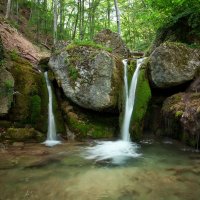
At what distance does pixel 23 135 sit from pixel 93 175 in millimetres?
3786

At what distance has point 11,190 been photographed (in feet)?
16.4

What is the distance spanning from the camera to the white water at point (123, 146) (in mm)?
7470

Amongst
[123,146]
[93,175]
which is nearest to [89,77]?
[123,146]

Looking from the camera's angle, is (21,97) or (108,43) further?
(108,43)

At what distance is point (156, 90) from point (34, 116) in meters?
4.71

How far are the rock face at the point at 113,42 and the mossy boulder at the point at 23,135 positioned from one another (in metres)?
6.42

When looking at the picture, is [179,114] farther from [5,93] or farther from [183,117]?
[5,93]

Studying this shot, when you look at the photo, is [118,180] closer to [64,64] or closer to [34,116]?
[34,116]

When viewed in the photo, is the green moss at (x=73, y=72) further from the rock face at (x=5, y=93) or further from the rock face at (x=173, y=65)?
the rock face at (x=173, y=65)

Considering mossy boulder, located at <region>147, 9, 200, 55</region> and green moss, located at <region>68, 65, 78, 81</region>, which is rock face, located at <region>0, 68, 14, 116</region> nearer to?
green moss, located at <region>68, 65, 78, 81</region>

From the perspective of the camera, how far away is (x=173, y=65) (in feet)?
31.8

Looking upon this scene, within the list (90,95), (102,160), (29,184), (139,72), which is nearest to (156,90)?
(139,72)

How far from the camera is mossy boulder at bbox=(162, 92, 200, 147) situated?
26.5 ft

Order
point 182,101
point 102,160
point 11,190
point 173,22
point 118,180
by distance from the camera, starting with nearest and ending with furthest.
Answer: point 11,190 → point 118,180 → point 102,160 → point 182,101 → point 173,22
